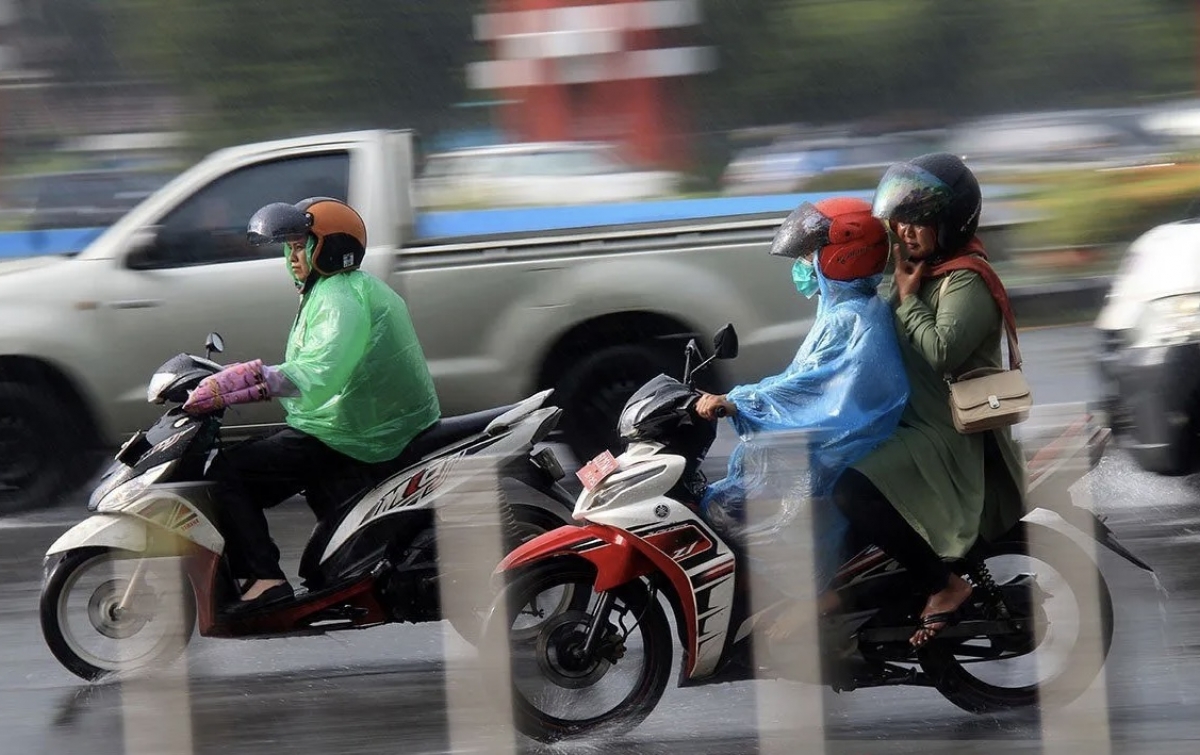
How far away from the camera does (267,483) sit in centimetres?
569

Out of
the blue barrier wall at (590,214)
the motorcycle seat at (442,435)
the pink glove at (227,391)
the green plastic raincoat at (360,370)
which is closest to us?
the pink glove at (227,391)

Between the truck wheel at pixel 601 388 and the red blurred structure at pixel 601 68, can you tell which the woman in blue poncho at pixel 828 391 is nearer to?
the truck wheel at pixel 601 388

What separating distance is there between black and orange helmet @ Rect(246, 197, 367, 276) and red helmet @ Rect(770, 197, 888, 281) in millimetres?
1542

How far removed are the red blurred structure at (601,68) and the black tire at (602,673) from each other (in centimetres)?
556

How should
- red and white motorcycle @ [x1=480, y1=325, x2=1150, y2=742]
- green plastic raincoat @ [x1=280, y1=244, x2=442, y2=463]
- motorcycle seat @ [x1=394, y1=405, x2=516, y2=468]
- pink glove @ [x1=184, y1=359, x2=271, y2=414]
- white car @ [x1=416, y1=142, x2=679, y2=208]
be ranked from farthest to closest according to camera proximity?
white car @ [x1=416, y1=142, x2=679, y2=208] → motorcycle seat @ [x1=394, y1=405, x2=516, y2=468] → green plastic raincoat @ [x1=280, y1=244, x2=442, y2=463] → pink glove @ [x1=184, y1=359, x2=271, y2=414] → red and white motorcycle @ [x1=480, y1=325, x2=1150, y2=742]

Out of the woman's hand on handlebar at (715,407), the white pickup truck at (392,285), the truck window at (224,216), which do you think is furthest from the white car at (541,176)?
the woman's hand on handlebar at (715,407)

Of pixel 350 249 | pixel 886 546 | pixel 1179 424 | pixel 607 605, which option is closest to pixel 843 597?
pixel 886 546

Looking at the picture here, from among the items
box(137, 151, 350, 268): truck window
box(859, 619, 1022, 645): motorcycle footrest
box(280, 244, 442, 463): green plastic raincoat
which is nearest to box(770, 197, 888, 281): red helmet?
box(859, 619, 1022, 645): motorcycle footrest

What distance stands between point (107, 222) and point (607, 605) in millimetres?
6321

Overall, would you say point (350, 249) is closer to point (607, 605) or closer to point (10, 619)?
point (607, 605)

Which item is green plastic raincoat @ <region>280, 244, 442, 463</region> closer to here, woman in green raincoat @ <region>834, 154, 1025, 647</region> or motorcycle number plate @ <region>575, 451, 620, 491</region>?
motorcycle number plate @ <region>575, 451, 620, 491</region>

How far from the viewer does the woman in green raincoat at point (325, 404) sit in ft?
18.2

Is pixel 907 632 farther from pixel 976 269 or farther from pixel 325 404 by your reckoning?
pixel 325 404

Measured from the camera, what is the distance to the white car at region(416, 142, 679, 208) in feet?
29.6
